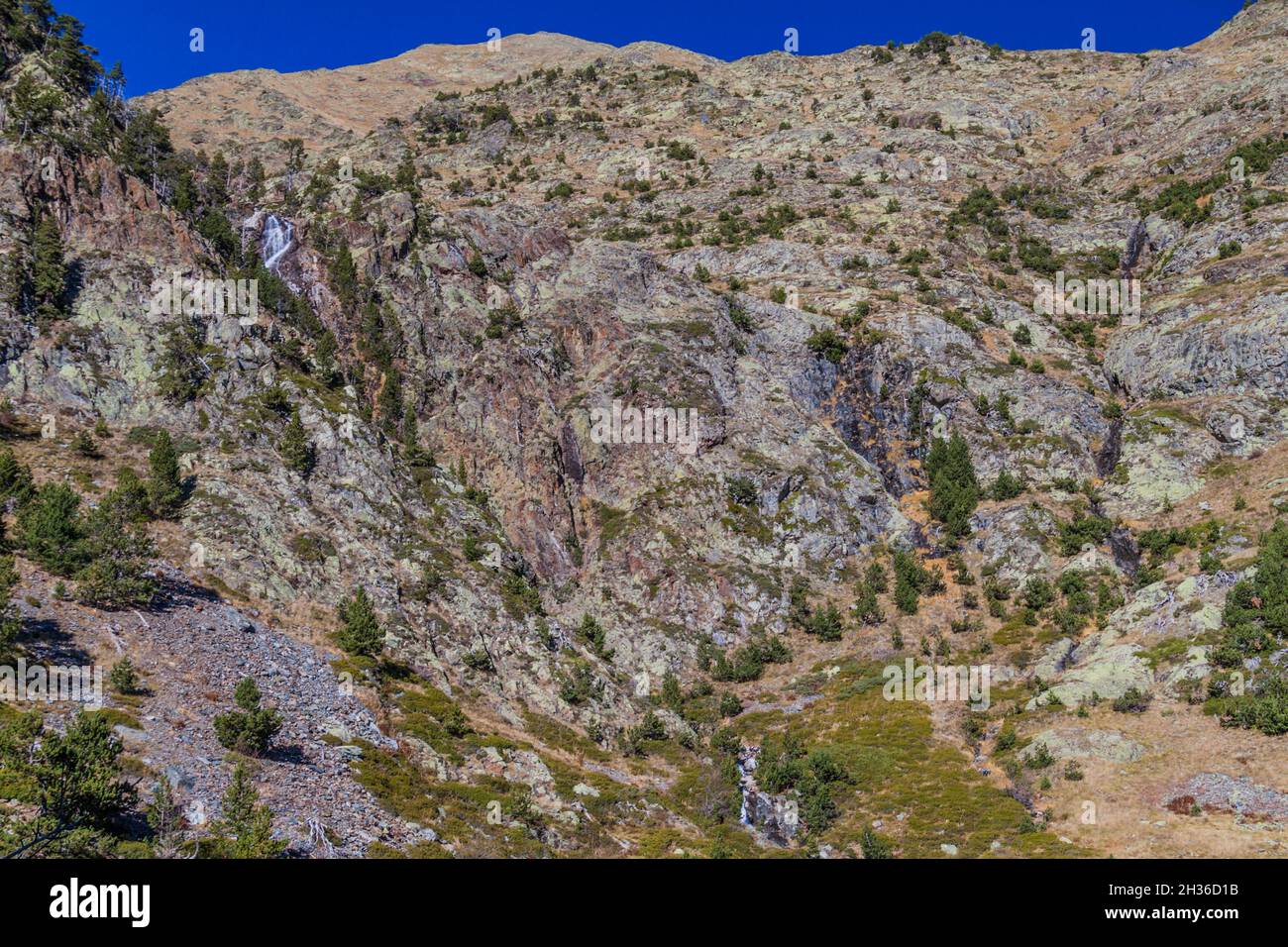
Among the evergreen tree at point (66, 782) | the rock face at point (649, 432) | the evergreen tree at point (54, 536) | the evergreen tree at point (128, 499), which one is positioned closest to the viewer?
the evergreen tree at point (66, 782)

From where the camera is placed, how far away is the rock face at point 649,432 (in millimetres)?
47250

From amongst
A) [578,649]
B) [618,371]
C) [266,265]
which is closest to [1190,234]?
[618,371]

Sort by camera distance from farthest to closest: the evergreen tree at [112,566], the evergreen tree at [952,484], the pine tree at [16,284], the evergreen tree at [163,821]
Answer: the evergreen tree at [952,484], the pine tree at [16,284], the evergreen tree at [112,566], the evergreen tree at [163,821]

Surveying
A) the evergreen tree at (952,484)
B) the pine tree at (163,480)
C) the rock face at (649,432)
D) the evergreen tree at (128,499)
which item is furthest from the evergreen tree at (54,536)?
the evergreen tree at (952,484)

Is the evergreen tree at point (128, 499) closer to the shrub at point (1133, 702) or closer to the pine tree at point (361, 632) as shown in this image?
the pine tree at point (361, 632)

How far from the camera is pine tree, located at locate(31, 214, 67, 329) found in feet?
191

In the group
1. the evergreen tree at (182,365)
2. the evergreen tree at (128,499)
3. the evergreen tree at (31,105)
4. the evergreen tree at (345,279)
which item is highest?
the evergreen tree at (31,105)

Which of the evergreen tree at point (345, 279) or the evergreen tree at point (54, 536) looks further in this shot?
the evergreen tree at point (345, 279)

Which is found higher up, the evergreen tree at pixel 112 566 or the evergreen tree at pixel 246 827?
the evergreen tree at pixel 112 566

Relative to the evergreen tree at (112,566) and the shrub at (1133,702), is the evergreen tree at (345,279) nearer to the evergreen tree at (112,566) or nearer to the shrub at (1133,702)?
the evergreen tree at (112,566)

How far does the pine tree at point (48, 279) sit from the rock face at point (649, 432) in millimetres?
783

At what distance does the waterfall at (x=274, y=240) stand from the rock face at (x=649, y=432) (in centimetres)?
39

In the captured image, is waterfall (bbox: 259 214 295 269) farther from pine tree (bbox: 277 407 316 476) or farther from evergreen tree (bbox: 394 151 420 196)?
pine tree (bbox: 277 407 316 476)
